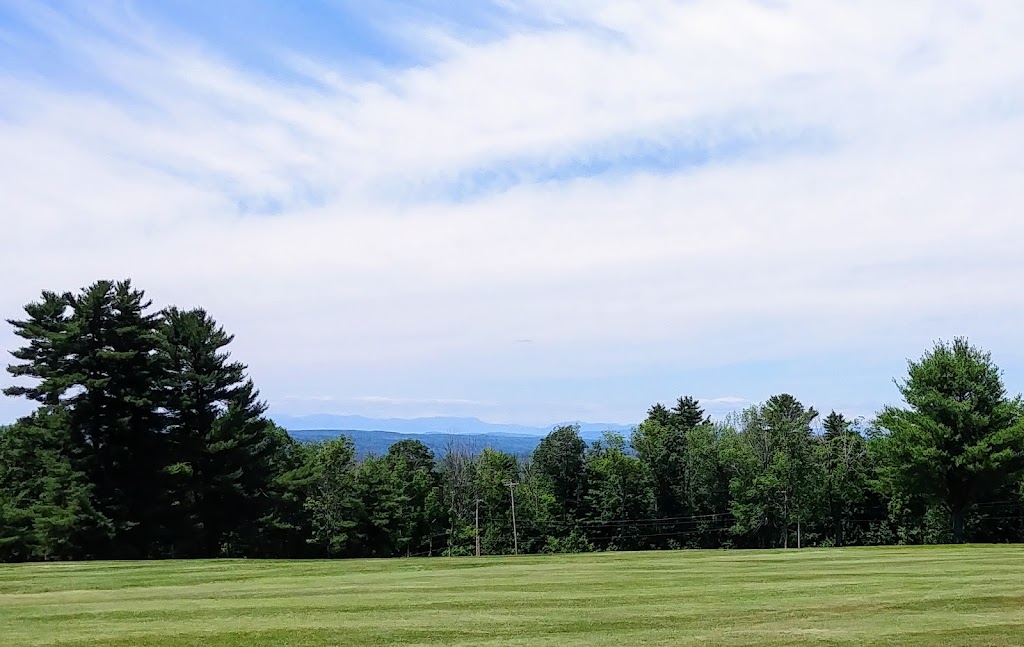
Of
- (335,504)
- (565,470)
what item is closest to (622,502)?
(565,470)

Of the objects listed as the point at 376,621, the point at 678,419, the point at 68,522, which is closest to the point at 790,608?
the point at 376,621

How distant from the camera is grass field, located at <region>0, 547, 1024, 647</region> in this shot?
14719 mm

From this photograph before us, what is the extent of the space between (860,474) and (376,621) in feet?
313

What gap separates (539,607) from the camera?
746 inches

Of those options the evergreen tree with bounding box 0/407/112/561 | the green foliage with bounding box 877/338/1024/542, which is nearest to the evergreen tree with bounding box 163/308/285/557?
the evergreen tree with bounding box 0/407/112/561

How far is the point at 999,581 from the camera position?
73.9 feet

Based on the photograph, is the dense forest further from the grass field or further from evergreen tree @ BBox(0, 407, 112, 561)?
the grass field

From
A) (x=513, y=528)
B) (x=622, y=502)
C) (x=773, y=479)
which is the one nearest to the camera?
(x=773, y=479)

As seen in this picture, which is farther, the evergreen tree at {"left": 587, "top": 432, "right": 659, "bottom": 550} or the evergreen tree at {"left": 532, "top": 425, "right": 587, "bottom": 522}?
the evergreen tree at {"left": 532, "top": 425, "right": 587, "bottom": 522}

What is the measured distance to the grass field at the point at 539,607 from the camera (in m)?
14.7

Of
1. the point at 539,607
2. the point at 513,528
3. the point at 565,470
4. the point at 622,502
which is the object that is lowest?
the point at 513,528

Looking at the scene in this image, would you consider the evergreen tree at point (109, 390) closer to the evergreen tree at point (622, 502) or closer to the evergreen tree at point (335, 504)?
the evergreen tree at point (335, 504)

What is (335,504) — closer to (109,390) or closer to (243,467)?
(243,467)

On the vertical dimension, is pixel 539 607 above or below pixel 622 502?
above
